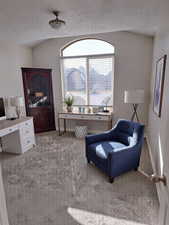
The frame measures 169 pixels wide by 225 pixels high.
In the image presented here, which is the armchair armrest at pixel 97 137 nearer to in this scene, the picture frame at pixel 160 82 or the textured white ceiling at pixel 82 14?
the picture frame at pixel 160 82

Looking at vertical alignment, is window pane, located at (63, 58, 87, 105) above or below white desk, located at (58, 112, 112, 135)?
above

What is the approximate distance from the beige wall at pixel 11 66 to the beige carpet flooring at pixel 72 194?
175 cm

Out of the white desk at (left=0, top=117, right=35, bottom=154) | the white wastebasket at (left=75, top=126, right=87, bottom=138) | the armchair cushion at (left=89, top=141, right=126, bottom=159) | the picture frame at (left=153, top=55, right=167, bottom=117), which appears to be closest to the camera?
the picture frame at (left=153, top=55, right=167, bottom=117)

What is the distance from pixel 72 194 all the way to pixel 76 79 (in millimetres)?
3183

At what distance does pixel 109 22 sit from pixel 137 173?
272 cm

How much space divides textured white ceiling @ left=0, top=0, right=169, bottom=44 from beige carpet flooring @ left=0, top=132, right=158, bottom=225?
245 centimetres

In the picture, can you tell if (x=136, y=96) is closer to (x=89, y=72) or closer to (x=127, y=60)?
(x=127, y=60)

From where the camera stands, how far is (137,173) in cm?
246

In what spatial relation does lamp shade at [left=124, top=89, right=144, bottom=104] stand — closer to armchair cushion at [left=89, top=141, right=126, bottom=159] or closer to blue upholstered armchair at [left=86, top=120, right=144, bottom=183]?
blue upholstered armchair at [left=86, top=120, right=144, bottom=183]

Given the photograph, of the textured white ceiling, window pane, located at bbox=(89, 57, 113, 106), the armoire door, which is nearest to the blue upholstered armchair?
window pane, located at bbox=(89, 57, 113, 106)

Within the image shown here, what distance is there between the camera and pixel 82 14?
2.20 metres

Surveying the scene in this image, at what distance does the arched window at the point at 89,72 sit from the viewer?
4.01 meters

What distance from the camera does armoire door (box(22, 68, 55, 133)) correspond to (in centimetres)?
410

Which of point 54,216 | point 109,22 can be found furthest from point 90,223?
point 109,22
